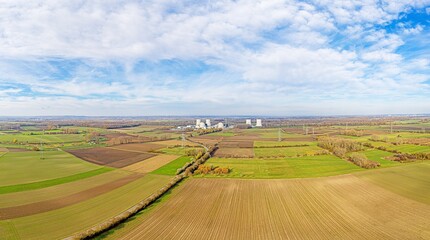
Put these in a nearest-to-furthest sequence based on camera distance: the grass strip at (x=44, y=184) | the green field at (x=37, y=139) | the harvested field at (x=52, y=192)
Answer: the harvested field at (x=52, y=192), the grass strip at (x=44, y=184), the green field at (x=37, y=139)

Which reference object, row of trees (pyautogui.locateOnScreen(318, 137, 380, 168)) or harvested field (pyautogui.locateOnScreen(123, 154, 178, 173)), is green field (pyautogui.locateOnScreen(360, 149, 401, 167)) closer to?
row of trees (pyautogui.locateOnScreen(318, 137, 380, 168))

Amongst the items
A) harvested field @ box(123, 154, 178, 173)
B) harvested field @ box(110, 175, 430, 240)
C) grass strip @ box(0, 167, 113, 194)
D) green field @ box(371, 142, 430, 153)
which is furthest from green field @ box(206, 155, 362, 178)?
grass strip @ box(0, 167, 113, 194)

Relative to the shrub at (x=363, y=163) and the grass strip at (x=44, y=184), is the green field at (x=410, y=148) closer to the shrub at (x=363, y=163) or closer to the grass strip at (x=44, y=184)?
A: the shrub at (x=363, y=163)

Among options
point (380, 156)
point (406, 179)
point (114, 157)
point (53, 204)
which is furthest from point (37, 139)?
point (380, 156)

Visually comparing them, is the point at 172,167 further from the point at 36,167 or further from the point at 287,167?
the point at 36,167

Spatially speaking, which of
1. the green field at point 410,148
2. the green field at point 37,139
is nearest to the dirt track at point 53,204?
the green field at point 410,148

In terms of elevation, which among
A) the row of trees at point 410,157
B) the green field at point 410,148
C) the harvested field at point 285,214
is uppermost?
the green field at point 410,148
